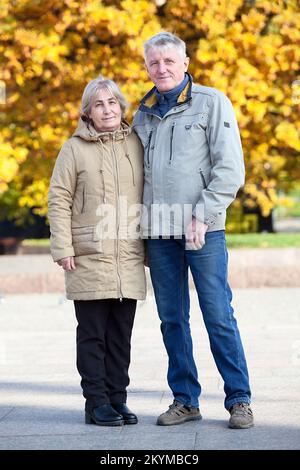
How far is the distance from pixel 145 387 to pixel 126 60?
883cm

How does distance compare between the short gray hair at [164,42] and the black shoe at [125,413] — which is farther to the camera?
the black shoe at [125,413]

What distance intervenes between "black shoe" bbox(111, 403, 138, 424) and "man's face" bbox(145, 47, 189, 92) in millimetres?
1608

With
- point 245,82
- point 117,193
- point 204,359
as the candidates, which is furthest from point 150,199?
point 245,82

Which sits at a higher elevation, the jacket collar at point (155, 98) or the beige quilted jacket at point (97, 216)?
the jacket collar at point (155, 98)

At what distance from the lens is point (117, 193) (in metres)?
5.89

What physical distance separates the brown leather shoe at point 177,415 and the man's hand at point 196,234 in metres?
0.85

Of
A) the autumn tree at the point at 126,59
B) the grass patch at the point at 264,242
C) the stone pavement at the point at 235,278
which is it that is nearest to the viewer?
the stone pavement at the point at 235,278

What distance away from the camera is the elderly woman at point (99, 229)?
19.2ft

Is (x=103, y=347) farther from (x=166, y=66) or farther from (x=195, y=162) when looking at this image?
(x=166, y=66)

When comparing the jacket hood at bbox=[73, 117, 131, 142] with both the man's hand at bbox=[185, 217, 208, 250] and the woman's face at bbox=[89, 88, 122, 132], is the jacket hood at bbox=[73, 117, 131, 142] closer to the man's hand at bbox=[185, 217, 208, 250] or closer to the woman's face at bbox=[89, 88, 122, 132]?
the woman's face at bbox=[89, 88, 122, 132]

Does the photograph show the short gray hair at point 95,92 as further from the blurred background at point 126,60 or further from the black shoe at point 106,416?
the blurred background at point 126,60

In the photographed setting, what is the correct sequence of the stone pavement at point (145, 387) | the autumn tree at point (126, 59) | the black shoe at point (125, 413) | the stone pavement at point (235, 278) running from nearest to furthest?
the stone pavement at point (145, 387)
the black shoe at point (125, 413)
the stone pavement at point (235, 278)
the autumn tree at point (126, 59)

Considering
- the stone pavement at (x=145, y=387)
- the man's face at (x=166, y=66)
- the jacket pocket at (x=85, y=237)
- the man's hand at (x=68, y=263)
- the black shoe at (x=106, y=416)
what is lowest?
the stone pavement at (x=145, y=387)

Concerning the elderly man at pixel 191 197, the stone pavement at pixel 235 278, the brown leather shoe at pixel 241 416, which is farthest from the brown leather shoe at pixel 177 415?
the stone pavement at pixel 235 278
